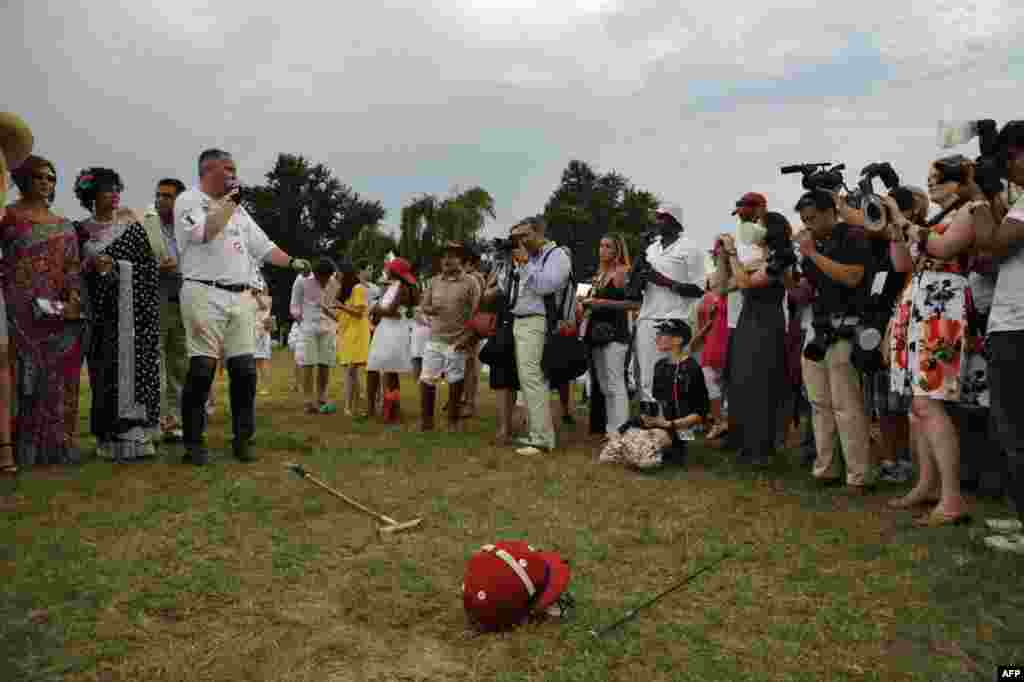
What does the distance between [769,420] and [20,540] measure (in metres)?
5.02

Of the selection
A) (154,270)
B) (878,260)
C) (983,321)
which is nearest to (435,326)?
(154,270)

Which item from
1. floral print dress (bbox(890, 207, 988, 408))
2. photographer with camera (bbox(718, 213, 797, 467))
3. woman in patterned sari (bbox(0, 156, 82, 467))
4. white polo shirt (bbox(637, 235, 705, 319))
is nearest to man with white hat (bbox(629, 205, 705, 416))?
white polo shirt (bbox(637, 235, 705, 319))

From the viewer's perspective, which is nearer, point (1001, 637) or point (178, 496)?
point (1001, 637)

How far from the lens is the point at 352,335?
893 cm

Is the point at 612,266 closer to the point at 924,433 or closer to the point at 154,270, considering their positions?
the point at 924,433

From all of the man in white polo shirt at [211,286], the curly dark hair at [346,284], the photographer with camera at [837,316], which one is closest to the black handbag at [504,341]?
the man in white polo shirt at [211,286]

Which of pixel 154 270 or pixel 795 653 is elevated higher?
pixel 154 270

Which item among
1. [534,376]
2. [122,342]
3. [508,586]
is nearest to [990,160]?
[508,586]

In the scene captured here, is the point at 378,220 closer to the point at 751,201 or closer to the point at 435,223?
the point at 435,223

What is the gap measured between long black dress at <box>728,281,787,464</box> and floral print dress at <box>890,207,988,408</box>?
1.36 metres

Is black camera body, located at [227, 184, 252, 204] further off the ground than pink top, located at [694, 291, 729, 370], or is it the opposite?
black camera body, located at [227, 184, 252, 204]

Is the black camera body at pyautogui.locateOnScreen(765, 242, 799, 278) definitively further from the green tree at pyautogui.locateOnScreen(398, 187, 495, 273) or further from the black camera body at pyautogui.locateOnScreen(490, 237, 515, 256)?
the green tree at pyautogui.locateOnScreen(398, 187, 495, 273)

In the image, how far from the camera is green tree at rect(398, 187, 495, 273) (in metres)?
41.4

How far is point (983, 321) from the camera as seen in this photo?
4355 millimetres
